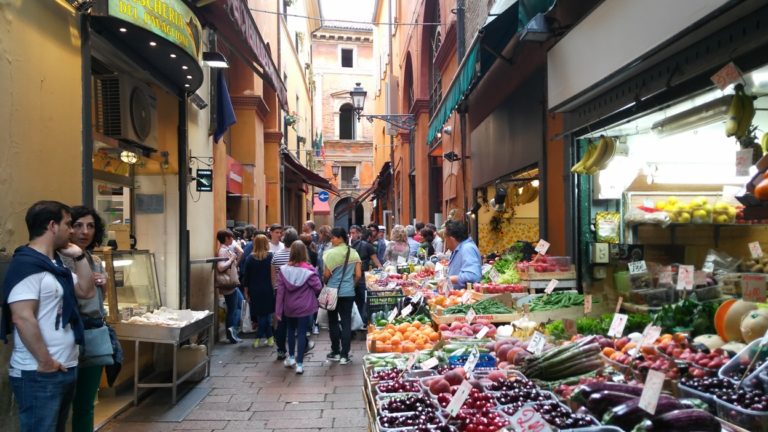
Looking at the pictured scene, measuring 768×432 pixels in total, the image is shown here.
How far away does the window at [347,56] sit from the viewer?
44.5 m

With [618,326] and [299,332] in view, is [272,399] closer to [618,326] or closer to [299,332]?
[299,332]

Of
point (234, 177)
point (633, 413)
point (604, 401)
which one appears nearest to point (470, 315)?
point (604, 401)

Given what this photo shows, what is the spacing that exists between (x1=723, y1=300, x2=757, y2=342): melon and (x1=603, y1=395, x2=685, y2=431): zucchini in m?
1.50

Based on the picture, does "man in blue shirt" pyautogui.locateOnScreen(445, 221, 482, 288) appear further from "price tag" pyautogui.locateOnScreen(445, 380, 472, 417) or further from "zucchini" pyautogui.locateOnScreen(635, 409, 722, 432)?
"zucchini" pyautogui.locateOnScreen(635, 409, 722, 432)

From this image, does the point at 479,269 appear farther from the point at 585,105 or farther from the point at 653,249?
the point at 585,105

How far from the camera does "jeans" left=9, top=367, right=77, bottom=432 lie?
3428 millimetres

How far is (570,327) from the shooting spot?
210 inches

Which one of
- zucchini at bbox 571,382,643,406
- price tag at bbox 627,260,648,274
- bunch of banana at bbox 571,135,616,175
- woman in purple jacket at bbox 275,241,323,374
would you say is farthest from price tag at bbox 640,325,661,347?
woman in purple jacket at bbox 275,241,323,374

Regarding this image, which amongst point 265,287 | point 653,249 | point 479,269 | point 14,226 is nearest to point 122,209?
point 265,287

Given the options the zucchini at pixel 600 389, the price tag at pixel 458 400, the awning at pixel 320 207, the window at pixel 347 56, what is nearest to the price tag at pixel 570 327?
the zucchini at pixel 600 389

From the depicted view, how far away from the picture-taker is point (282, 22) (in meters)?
20.4

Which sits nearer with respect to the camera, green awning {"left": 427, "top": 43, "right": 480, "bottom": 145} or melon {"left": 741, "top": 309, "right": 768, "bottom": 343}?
melon {"left": 741, "top": 309, "right": 768, "bottom": 343}

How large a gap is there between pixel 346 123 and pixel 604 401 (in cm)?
4241

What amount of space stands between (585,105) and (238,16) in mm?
4799
